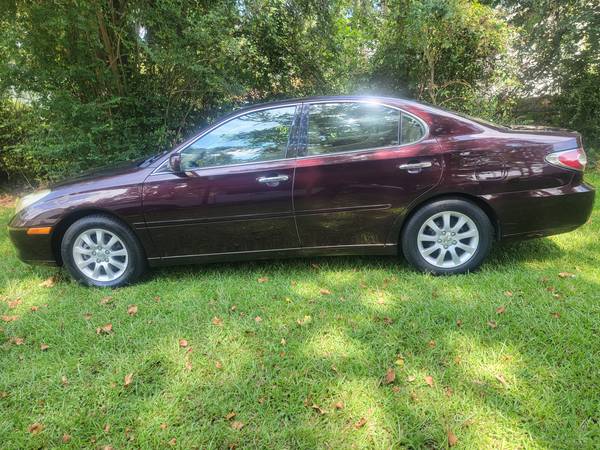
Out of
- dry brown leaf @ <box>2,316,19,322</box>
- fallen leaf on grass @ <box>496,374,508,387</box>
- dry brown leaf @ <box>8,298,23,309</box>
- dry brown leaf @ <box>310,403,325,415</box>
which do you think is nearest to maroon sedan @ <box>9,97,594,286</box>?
dry brown leaf @ <box>8,298,23,309</box>

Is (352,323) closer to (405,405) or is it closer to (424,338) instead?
(424,338)

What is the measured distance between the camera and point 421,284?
3.12 metres

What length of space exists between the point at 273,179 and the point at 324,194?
422mm

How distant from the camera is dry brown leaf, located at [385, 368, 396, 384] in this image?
214 cm

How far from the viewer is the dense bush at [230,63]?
196 inches

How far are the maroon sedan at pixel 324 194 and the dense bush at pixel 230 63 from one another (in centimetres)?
A: 239

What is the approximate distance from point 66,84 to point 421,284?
524cm

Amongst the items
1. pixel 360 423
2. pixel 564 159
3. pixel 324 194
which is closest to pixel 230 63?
pixel 324 194

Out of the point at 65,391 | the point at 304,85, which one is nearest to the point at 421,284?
the point at 65,391

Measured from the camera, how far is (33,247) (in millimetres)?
3428

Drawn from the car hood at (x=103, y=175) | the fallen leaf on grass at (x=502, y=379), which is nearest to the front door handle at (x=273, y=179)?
the car hood at (x=103, y=175)

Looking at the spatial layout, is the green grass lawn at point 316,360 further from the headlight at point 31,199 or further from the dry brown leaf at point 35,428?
the headlight at point 31,199

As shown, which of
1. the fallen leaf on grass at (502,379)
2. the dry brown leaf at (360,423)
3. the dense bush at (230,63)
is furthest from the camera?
the dense bush at (230,63)

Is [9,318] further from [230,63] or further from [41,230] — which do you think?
[230,63]
